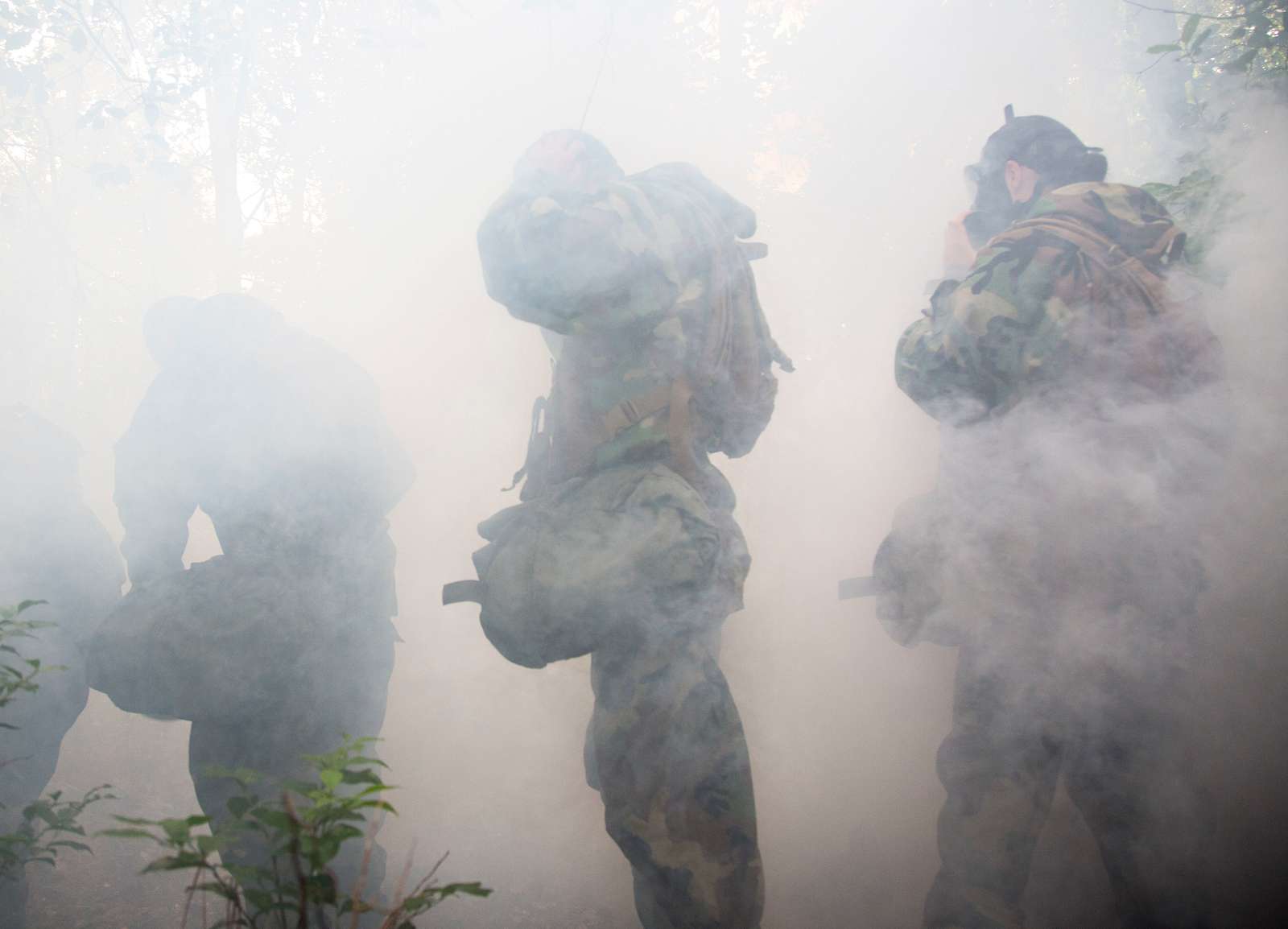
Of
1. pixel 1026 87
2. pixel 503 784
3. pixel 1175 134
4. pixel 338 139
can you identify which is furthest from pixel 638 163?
pixel 503 784

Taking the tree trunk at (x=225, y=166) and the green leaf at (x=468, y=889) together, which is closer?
the green leaf at (x=468, y=889)

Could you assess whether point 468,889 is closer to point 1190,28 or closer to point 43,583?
point 43,583

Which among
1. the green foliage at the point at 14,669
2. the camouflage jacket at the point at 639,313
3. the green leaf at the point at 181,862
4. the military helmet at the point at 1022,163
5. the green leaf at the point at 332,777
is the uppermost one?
the military helmet at the point at 1022,163

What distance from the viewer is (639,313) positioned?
96.6 inches

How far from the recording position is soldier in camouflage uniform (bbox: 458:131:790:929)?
7.34ft

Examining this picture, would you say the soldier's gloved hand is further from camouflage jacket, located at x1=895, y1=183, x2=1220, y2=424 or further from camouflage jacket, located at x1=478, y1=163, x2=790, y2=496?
camouflage jacket, located at x1=478, y1=163, x2=790, y2=496

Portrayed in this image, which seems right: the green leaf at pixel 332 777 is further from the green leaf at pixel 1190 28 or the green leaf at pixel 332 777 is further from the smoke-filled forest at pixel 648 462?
the green leaf at pixel 1190 28

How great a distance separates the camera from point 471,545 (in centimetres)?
A: 450

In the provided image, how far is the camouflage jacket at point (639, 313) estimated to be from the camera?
2332 mm

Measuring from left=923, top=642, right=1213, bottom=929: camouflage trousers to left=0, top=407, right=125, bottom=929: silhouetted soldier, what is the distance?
150 inches

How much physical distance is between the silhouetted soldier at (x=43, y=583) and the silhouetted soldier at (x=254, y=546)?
89 centimetres

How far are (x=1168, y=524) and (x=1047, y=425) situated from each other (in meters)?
0.48

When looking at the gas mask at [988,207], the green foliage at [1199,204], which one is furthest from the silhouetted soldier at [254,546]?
the green foliage at [1199,204]

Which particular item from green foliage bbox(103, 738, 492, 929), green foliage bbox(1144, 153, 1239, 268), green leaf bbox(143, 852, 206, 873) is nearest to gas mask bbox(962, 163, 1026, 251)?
green foliage bbox(1144, 153, 1239, 268)
